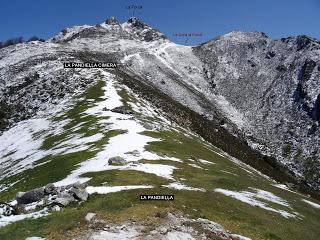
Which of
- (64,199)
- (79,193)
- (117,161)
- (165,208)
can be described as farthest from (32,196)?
(117,161)

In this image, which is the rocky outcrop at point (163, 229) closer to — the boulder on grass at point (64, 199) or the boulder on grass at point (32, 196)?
the boulder on grass at point (64, 199)

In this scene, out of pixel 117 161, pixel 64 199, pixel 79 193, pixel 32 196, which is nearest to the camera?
pixel 64 199

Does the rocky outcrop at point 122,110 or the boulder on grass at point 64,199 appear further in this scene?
the rocky outcrop at point 122,110

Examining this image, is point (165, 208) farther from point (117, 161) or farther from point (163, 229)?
point (117, 161)

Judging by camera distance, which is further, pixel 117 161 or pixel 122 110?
pixel 122 110

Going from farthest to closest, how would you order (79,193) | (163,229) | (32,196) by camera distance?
(32,196) → (79,193) → (163,229)

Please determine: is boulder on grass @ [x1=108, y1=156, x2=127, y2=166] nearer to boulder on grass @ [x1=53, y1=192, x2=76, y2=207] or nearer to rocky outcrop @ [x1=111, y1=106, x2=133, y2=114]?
boulder on grass @ [x1=53, y1=192, x2=76, y2=207]

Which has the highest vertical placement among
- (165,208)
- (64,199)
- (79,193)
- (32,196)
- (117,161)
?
(165,208)

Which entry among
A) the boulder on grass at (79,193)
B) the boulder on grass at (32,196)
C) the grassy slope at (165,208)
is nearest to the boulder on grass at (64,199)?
the boulder on grass at (79,193)

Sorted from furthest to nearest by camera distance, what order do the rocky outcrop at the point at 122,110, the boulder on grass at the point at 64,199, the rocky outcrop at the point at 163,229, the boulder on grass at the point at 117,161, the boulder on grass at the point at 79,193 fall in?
the rocky outcrop at the point at 122,110, the boulder on grass at the point at 117,161, the boulder on grass at the point at 79,193, the boulder on grass at the point at 64,199, the rocky outcrop at the point at 163,229

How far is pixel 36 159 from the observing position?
2822 inches

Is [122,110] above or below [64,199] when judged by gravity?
above

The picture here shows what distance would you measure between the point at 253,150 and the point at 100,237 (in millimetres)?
141707

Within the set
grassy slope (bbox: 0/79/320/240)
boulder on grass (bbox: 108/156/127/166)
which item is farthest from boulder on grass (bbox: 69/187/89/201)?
boulder on grass (bbox: 108/156/127/166)
